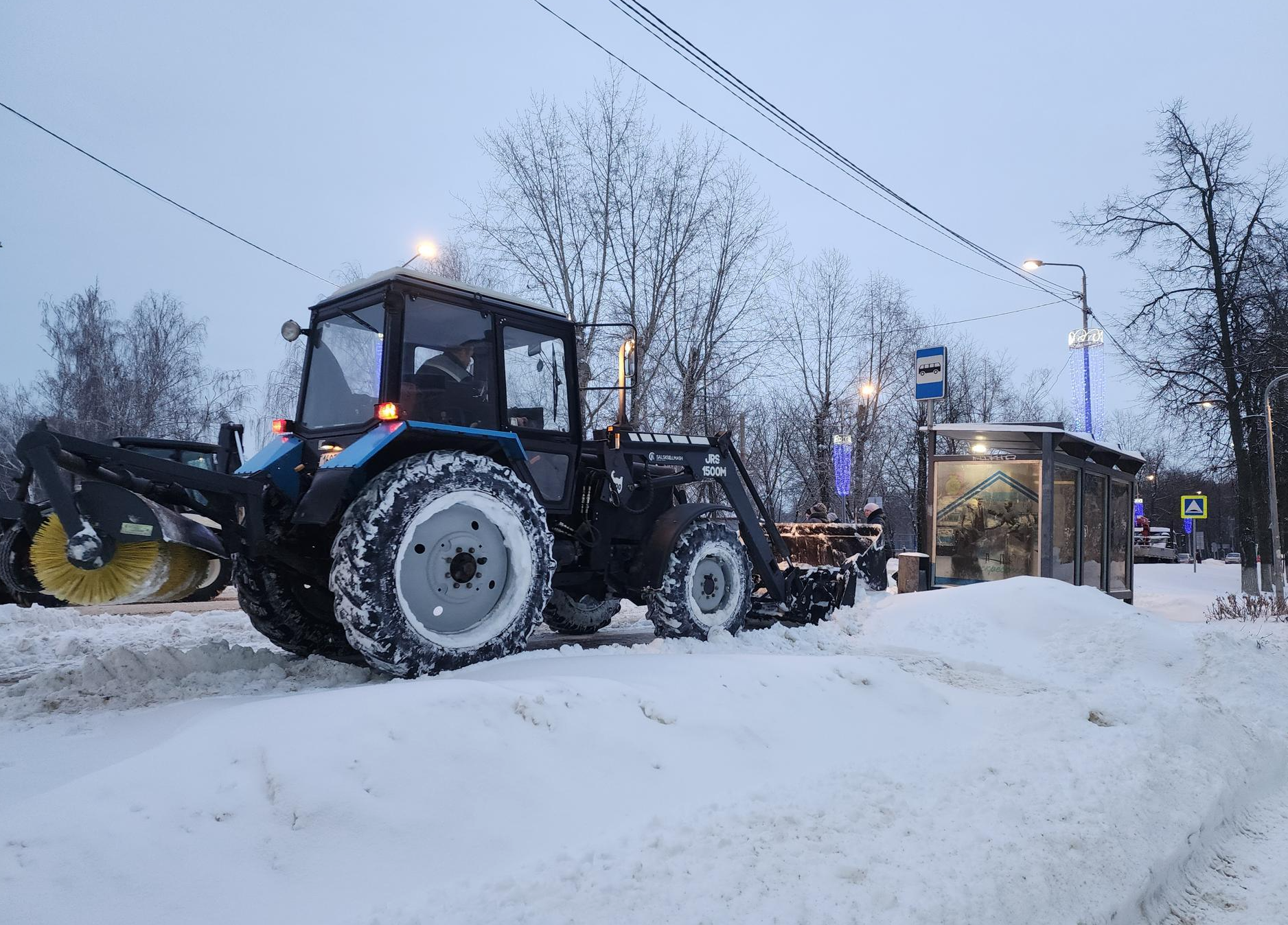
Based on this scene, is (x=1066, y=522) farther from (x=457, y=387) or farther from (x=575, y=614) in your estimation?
(x=457, y=387)

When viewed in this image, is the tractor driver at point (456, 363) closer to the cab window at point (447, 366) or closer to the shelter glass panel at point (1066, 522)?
the cab window at point (447, 366)

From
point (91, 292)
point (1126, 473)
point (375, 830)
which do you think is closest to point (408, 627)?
point (375, 830)

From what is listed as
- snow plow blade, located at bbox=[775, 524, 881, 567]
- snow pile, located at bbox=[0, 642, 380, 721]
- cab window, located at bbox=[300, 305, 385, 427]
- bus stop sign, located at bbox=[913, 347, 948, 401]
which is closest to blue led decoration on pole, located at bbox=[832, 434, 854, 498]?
snow plow blade, located at bbox=[775, 524, 881, 567]

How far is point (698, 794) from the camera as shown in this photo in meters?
3.34

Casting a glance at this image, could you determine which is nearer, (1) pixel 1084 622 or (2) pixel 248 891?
(2) pixel 248 891

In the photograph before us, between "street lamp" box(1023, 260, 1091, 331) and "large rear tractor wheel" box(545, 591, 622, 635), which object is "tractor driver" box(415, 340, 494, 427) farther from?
"street lamp" box(1023, 260, 1091, 331)

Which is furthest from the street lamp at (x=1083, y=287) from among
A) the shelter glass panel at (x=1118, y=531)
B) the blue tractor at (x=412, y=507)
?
the blue tractor at (x=412, y=507)

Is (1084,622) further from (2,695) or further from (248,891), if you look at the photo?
(2,695)

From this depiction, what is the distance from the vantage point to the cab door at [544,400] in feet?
19.7

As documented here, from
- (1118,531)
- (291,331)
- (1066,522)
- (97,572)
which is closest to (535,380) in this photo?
Answer: (291,331)

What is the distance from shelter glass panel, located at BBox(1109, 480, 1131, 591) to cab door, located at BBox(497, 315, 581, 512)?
12.5 m

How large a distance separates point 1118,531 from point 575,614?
1230 cm

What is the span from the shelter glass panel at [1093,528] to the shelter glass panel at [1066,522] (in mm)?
253

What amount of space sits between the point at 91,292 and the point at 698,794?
121 feet
